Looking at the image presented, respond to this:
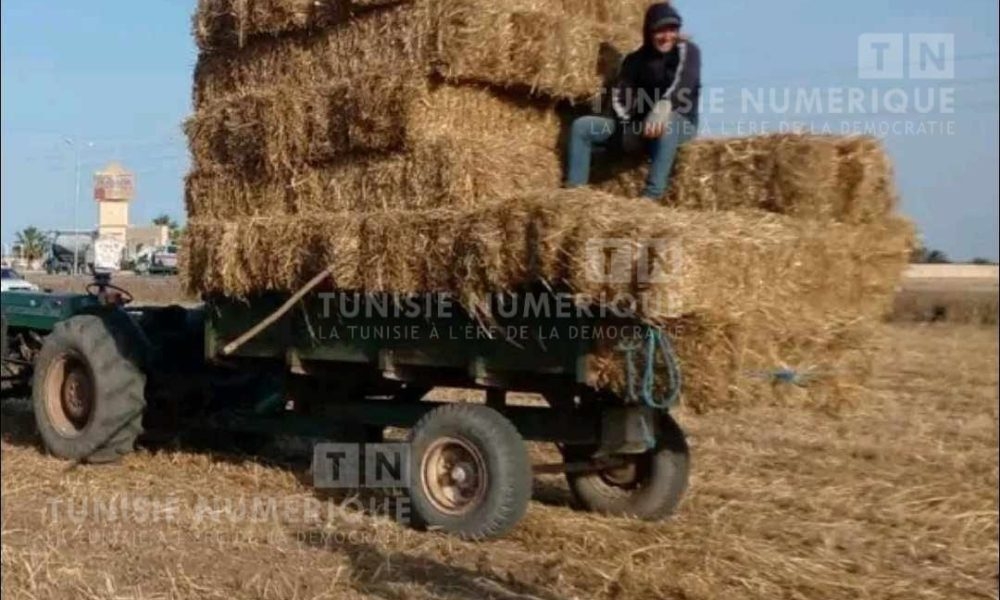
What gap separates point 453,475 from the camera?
6891 mm

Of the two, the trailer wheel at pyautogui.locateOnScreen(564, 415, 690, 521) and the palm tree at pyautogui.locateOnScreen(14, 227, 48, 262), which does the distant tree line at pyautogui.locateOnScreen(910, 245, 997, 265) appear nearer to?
the trailer wheel at pyautogui.locateOnScreen(564, 415, 690, 521)

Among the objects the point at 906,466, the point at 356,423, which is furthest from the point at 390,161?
the point at 906,466

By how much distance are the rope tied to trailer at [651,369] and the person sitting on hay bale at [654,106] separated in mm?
1343

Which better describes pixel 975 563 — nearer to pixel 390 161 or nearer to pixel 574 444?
pixel 574 444

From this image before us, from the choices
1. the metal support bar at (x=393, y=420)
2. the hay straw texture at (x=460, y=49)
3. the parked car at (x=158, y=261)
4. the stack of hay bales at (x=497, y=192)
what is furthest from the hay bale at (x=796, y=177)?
the parked car at (x=158, y=261)

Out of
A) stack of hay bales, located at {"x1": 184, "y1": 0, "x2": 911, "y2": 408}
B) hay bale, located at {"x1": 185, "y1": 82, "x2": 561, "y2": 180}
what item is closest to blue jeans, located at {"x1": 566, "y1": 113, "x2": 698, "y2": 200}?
stack of hay bales, located at {"x1": 184, "y1": 0, "x2": 911, "y2": 408}

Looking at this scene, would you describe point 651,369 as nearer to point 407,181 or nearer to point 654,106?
point 654,106

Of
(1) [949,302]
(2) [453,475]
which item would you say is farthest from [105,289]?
(1) [949,302]

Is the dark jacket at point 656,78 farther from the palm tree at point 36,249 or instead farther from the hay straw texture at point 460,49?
the palm tree at point 36,249

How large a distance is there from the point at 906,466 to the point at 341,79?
14.6 feet

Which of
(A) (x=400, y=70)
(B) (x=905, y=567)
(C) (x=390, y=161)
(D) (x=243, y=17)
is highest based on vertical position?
(D) (x=243, y=17)

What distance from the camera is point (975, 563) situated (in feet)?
A: 19.6

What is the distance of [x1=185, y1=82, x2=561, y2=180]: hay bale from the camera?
23.4ft

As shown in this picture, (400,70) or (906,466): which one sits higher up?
(400,70)
